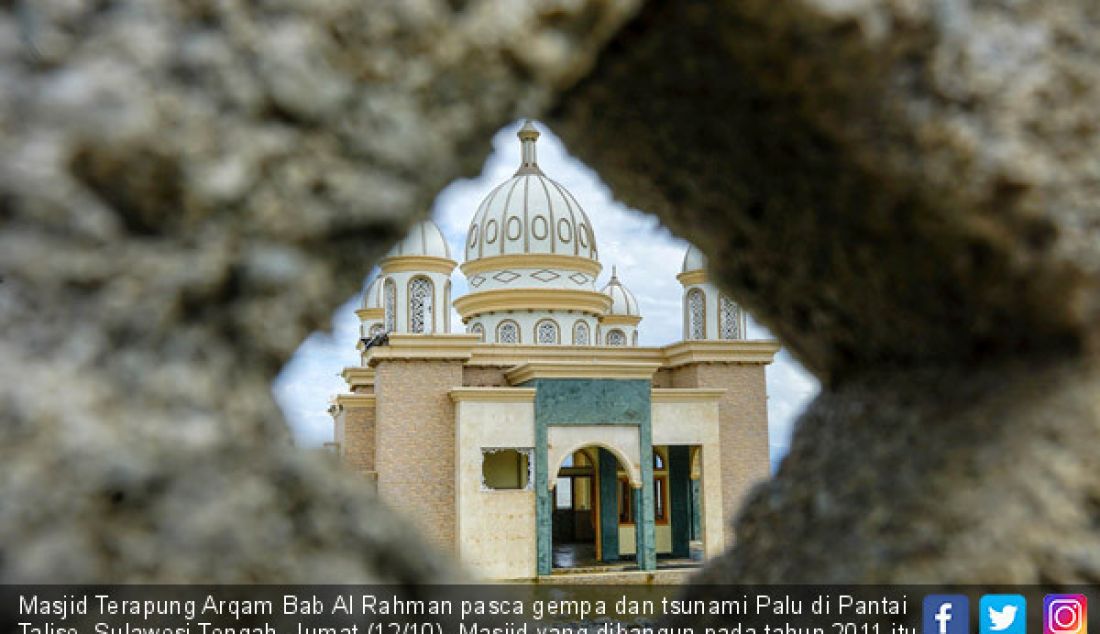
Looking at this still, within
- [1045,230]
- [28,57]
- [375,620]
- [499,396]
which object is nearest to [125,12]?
[28,57]

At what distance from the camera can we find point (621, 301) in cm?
2203

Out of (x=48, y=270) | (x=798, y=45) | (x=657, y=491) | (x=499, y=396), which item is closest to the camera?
(x=48, y=270)

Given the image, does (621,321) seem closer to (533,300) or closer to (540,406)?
(533,300)

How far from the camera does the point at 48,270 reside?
1.01m

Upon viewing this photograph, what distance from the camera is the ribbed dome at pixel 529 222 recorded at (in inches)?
635

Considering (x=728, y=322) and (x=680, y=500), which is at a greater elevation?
(x=728, y=322)

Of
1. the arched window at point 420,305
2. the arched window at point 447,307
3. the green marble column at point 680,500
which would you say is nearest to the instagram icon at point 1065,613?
the green marble column at point 680,500

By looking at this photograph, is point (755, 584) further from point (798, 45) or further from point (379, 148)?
point (379, 148)

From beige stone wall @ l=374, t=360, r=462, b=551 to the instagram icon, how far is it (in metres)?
11.6

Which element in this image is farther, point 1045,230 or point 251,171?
point 1045,230

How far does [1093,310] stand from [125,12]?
1.52 metres

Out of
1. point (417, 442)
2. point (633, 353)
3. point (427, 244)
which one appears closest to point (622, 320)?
point (427, 244)

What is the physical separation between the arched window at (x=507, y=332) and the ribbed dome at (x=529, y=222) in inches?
51.5

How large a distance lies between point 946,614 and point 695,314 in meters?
15.1
